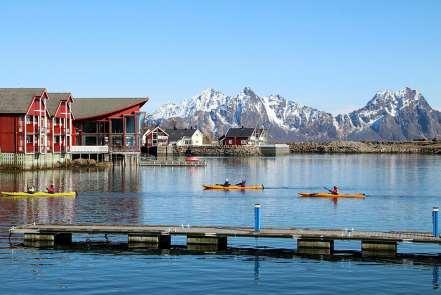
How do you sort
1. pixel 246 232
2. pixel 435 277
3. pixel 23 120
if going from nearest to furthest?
1. pixel 435 277
2. pixel 246 232
3. pixel 23 120

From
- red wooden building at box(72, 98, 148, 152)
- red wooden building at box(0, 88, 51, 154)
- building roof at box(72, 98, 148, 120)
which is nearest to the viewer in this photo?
red wooden building at box(0, 88, 51, 154)

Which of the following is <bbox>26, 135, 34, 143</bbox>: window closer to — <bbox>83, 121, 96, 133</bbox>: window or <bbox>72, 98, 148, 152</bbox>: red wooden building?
<bbox>72, 98, 148, 152</bbox>: red wooden building

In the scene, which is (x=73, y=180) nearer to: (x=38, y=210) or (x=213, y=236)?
(x=38, y=210)

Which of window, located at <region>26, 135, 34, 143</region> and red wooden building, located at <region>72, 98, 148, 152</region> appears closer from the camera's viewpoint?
window, located at <region>26, 135, 34, 143</region>

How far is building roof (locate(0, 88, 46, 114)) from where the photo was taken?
11081cm

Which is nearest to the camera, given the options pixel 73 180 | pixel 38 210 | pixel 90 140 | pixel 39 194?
pixel 38 210

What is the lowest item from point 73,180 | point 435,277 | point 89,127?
point 435,277

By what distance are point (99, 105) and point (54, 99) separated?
1523 cm

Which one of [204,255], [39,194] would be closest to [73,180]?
[39,194]

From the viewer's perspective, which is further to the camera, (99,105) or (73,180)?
(99,105)

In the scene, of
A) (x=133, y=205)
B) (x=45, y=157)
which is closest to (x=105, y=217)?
(x=133, y=205)

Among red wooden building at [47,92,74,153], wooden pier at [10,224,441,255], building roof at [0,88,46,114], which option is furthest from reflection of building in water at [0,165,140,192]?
wooden pier at [10,224,441,255]

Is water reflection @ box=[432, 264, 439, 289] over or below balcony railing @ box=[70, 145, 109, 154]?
below

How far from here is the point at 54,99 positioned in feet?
423
